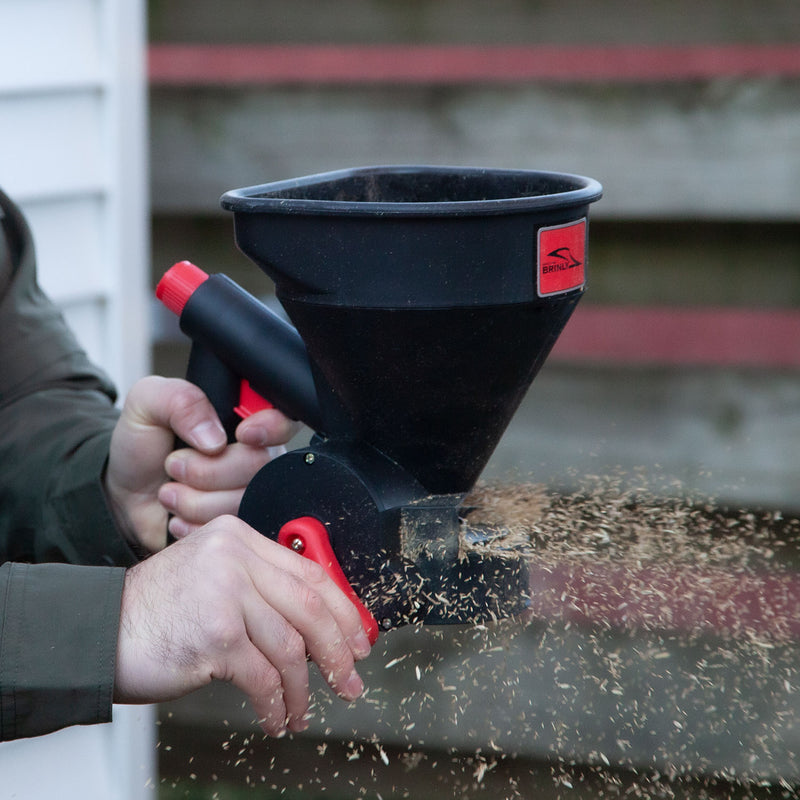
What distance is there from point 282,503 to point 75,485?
0.43 meters

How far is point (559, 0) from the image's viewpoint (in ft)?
5.02

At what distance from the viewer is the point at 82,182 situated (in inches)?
64.8

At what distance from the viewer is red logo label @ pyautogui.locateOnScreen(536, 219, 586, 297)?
0.76 meters

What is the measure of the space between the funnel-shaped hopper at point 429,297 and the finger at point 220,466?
9.3 inches

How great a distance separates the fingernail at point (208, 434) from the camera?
1.06 meters

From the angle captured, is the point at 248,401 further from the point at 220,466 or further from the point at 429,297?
the point at 429,297

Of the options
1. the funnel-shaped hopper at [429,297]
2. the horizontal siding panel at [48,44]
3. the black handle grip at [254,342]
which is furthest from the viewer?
the horizontal siding panel at [48,44]

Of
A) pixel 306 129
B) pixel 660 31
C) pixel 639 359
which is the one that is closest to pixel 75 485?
pixel 306 129

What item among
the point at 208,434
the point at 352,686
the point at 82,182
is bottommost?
the point at 352,686

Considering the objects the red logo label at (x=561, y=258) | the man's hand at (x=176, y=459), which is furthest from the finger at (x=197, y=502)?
the red logo label at (x=561, y=258)

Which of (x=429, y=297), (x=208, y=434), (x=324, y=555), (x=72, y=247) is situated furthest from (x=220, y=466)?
(x=72, y=247)

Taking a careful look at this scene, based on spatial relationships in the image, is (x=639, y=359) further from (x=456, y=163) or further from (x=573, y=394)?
(x=456, y=163)

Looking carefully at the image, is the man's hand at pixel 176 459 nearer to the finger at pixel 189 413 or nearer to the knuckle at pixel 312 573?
the finger at pixel 189 413

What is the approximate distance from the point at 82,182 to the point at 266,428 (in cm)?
82
